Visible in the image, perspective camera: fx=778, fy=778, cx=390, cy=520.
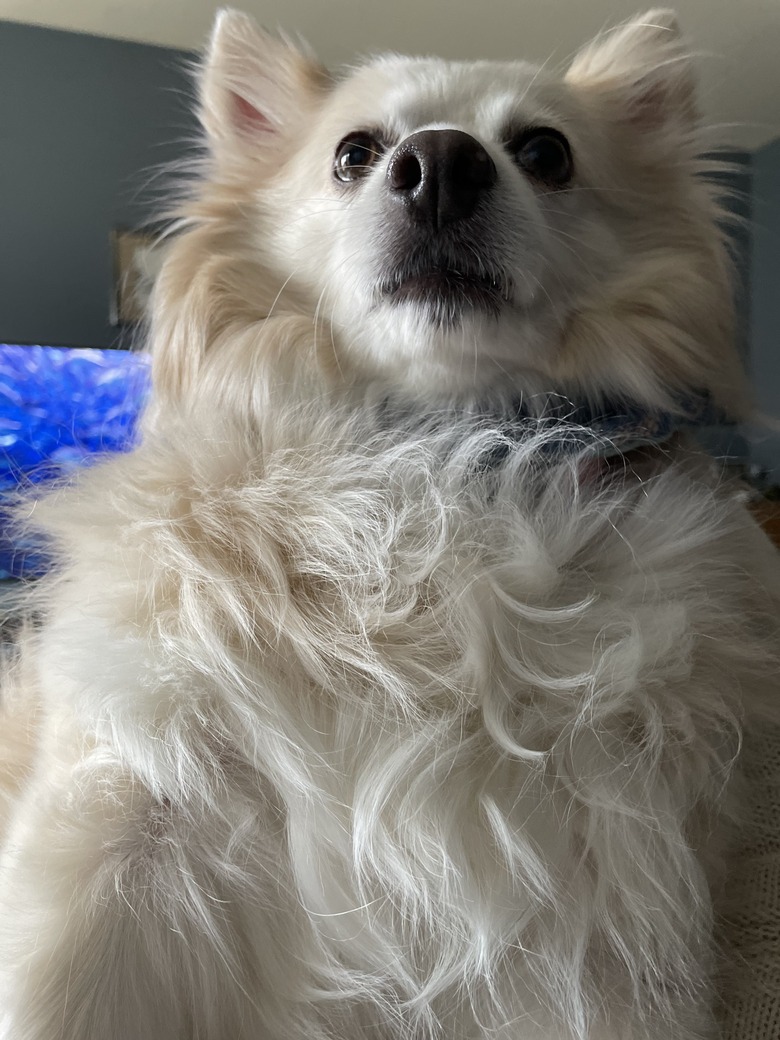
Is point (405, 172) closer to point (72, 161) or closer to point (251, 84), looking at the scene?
point (251, 84)

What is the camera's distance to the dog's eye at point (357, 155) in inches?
45.4

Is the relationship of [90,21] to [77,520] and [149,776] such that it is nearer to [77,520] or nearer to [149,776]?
[77,520]

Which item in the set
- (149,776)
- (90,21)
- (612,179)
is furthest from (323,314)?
(90,21)

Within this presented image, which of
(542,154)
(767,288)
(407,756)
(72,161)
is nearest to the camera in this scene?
(407,756)

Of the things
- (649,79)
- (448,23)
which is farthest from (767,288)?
(649,79)

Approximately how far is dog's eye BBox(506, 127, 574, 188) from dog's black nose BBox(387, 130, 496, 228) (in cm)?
20

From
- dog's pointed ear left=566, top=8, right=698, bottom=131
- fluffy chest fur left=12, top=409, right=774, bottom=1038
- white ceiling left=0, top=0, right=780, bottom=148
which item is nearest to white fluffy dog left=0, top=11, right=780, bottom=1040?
fluffy chest fur left=12, top=409, right=774, bottom=1038

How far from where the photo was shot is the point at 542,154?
111 centimetres

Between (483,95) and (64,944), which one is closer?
(64,944)

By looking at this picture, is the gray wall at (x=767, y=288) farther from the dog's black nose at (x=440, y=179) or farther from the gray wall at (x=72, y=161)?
the dog's black nose at (x=440, y=179)

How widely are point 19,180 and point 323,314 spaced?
3.10 metres

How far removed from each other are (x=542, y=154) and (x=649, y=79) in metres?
0.34

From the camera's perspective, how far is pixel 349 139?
3.84ft

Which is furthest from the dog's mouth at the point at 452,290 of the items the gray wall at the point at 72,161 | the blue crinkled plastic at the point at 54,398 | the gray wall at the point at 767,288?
the gray wall at the point at 767,288
